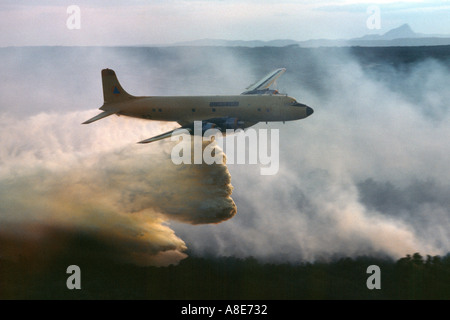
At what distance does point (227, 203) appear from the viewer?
4894 cm

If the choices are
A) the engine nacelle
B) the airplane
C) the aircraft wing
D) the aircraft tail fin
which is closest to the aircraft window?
the airplane

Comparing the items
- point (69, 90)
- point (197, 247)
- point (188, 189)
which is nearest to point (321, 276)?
point (197, 247)

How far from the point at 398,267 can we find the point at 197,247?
83.9 ft

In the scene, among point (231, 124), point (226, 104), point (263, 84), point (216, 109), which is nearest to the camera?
point (231, 124)

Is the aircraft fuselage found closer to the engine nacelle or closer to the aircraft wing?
the engine nacelle

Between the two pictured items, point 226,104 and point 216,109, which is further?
point 226,104

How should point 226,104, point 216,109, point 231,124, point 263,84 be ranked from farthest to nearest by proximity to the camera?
point 263,84 → point 226,104 → point 216,109 → point 231,124

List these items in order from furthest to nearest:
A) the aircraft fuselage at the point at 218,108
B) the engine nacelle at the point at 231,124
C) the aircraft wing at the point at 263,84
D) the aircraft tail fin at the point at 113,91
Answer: the aircraft wing at the point at 263,84, the aircraft tail fin at the point at 113,91, the aircraft fuselage at the point at 218,108, the engine nacelle at the point at 231,124

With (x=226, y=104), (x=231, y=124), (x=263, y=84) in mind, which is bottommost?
(x=231, y=124)

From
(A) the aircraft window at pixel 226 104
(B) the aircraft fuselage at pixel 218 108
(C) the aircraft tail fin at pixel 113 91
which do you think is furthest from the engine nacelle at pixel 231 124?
(C) the aircraft tail fin at pixel 113 91

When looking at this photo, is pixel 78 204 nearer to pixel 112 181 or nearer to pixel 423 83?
pixel 112 181

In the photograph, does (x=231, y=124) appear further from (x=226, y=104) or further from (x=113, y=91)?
(x=113, y=91)

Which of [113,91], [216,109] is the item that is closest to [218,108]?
[216,109]

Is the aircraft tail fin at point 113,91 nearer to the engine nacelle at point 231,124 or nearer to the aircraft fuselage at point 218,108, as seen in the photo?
the aircraft fuselage at point 218,108
